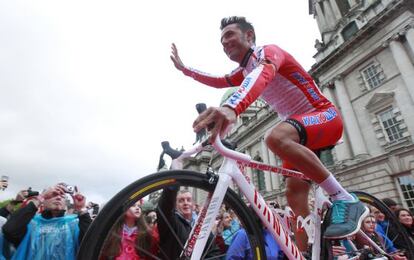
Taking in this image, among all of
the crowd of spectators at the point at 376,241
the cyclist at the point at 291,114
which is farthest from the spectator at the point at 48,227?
the crowd of spectators at the point at 376,241

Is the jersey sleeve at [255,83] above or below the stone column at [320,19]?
below

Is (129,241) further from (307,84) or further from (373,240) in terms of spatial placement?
(373,240)

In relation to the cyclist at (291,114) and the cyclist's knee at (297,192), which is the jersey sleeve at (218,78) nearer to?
the cyclist at (291,114)

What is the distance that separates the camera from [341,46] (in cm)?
2161

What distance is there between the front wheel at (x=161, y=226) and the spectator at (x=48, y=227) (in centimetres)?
152

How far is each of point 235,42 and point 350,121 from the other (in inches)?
818

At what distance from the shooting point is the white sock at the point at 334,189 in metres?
2.33

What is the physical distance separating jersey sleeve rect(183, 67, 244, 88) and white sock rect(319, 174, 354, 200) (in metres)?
1.49

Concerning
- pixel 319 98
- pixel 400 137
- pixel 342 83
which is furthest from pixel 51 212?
pixel 342 83

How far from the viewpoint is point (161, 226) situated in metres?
2.01

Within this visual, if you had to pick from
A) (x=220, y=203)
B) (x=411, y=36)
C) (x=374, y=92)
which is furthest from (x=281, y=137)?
(x=374, y=92)

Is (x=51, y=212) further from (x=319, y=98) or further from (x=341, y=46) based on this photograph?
(x=341, y=46)

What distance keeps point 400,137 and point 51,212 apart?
20.0 m

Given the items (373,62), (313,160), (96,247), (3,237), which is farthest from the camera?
(373,62)
